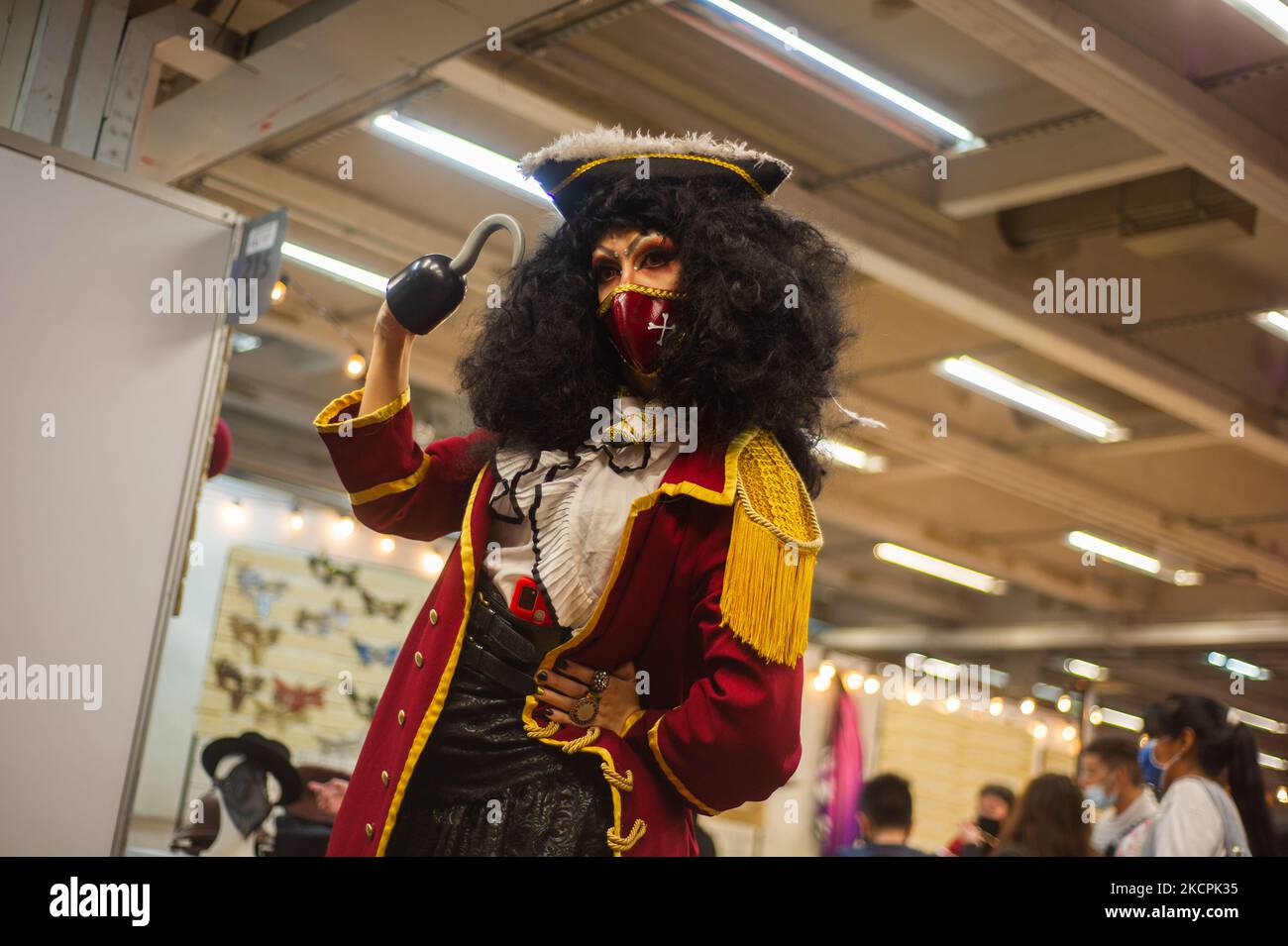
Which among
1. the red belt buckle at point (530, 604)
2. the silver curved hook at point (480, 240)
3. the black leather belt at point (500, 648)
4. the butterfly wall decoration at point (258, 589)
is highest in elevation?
the butterfly wall decoration at point (258, 589)

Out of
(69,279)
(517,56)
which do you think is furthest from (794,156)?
(69,279)

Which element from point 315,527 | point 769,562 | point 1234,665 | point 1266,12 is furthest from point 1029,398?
point 769,562

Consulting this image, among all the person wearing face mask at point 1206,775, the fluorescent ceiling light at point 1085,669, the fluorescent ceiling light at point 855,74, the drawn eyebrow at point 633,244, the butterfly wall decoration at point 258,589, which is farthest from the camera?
the fluorescent ceiling light at point 1085,669

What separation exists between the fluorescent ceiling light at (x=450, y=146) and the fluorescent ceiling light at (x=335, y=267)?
1.22m

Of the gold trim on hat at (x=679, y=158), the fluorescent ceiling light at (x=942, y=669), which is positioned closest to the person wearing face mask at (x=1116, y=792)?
the gold trim on hat at (x=679, y=158)

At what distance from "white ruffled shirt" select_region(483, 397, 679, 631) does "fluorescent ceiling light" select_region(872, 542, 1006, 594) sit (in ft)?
30.8

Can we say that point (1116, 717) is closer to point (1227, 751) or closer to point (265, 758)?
point (1227, 751)

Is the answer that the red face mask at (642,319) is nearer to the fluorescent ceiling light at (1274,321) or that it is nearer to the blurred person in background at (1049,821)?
the blurred person in background at (1049,821)

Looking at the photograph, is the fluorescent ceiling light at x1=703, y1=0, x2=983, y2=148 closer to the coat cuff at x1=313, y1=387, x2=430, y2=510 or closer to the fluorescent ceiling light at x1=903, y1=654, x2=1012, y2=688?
the coat cuff at x1=313, y1=387, x2=430, y2=510

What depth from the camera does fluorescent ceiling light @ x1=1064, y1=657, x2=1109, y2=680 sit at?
12.6 metres

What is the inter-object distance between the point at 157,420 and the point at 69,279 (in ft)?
1.28

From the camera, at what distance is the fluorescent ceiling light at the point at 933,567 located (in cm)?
1145

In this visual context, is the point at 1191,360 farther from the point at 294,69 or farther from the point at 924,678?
the point at 924,678

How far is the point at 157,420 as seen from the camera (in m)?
3.25
